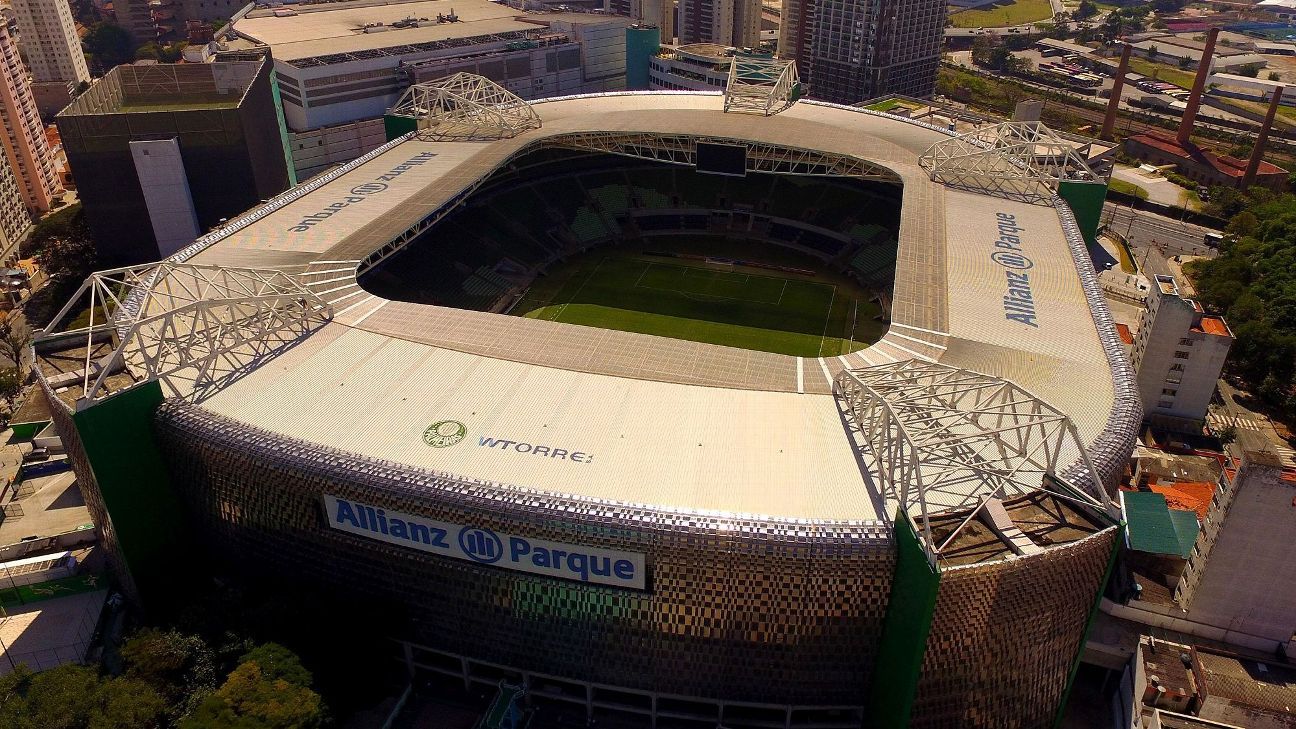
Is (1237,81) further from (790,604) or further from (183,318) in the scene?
(183,318)

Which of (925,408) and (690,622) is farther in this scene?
(925,408)

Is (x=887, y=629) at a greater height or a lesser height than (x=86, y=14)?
lesser

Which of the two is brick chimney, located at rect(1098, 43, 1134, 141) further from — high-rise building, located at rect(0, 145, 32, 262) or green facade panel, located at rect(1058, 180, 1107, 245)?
high-rise building, located at rect(0, 145, 32, 262)

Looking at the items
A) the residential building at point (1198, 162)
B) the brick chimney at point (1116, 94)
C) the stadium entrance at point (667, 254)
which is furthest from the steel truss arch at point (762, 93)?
the residential building at point (1198, 162)

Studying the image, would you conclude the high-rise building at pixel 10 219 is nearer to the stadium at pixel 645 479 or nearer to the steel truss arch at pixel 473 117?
the steel truss arch at pixel 473 117

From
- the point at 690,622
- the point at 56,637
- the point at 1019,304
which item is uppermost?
the point at 1019,304

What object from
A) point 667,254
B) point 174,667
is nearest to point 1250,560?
point 174,667

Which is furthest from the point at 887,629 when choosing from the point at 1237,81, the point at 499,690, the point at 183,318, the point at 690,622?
the point at 1237,81

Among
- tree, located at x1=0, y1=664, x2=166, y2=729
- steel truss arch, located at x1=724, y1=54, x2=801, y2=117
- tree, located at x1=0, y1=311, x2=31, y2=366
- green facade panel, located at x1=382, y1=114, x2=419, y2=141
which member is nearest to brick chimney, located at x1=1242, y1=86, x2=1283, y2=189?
steel truss arch, located at x1=724, y1=54, x2=801, y2=117
